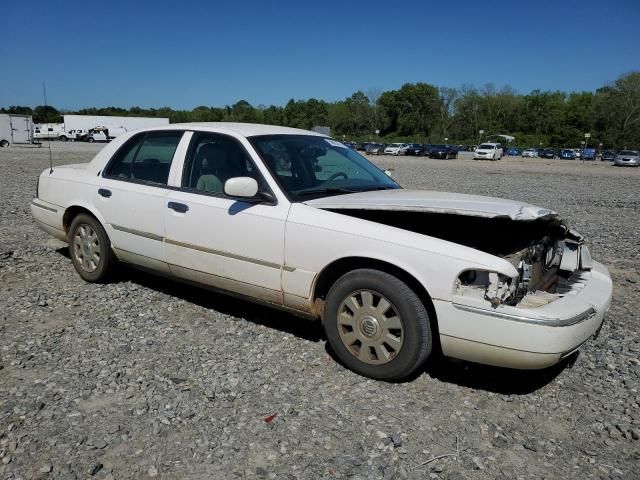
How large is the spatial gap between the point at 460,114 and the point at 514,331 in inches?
4384

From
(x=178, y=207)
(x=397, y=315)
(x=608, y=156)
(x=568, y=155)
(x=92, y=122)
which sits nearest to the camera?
(x=397, y=315)

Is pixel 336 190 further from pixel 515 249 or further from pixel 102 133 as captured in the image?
pixel 102 133

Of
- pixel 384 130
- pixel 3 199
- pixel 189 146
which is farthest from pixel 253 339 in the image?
pixel 384 130

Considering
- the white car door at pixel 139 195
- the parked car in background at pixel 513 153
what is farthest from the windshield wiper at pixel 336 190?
the parked car in background at pixel 513 153

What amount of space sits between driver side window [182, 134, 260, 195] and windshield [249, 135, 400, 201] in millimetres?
171

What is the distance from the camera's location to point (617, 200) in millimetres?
15359

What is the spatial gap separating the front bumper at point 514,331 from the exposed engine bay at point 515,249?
0.29 feet

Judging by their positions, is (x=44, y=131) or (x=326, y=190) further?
(x=44, y=131)

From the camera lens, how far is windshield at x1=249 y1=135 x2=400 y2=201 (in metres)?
4.02

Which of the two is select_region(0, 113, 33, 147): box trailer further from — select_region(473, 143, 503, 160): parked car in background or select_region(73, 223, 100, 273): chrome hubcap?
select_region(73, 223, 100, 273): chrome hubcap

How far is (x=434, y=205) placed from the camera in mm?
3465

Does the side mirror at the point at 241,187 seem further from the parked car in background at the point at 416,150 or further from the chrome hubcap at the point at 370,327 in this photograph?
the parked car in background at the point at 416,150

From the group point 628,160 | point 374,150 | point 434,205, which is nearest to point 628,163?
point 628,160

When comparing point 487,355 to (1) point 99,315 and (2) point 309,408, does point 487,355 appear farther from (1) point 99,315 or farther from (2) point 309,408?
(1) point 99,315
